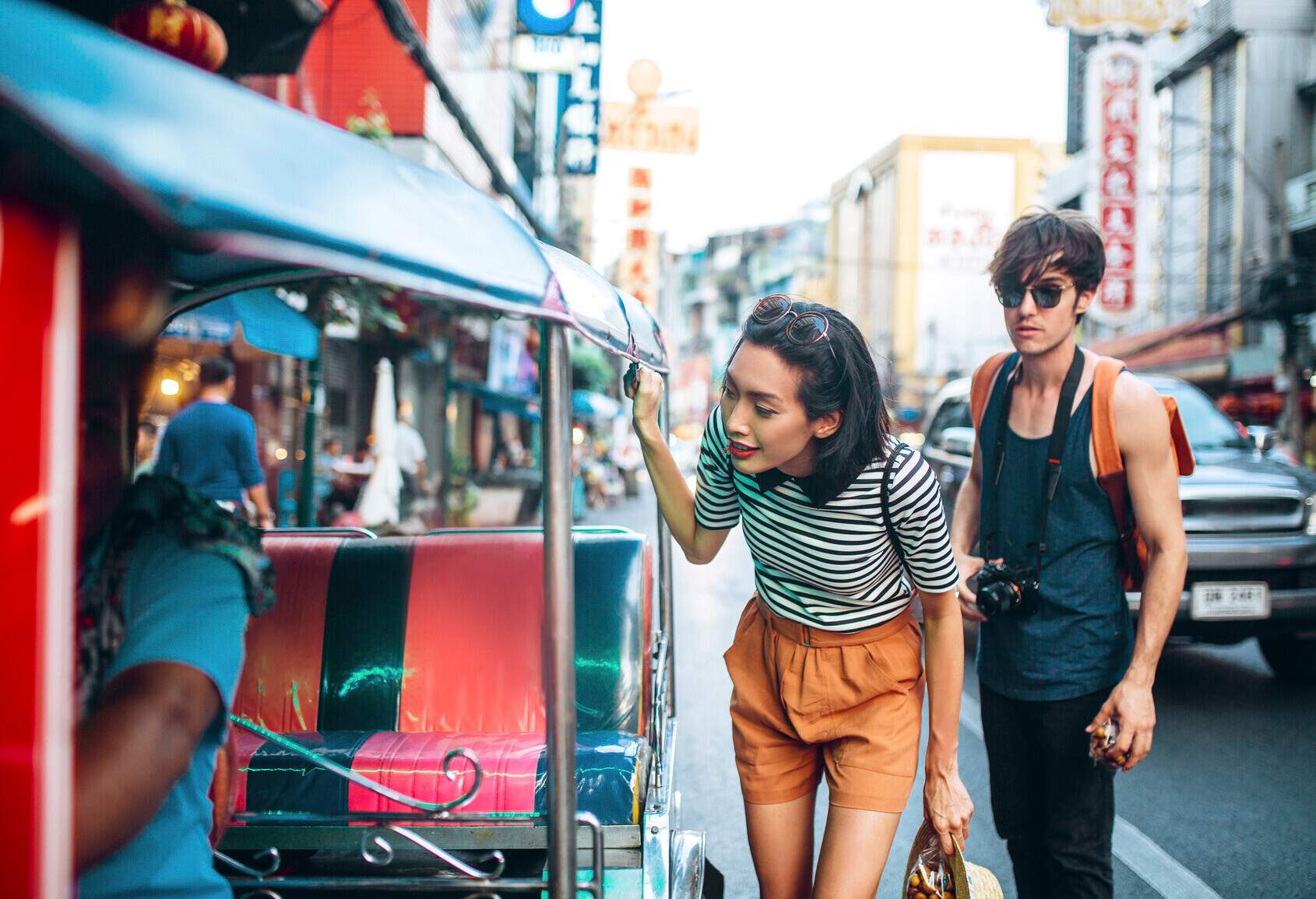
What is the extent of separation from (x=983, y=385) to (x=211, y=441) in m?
4.96

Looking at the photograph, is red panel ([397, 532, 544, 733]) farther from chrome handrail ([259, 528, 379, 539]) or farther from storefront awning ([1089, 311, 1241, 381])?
storefront awning ([1089, 311, 1241, 381])

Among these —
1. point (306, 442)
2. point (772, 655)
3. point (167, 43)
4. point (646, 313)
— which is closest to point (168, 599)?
point (772, 655)

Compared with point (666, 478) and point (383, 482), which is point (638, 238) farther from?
point (666, 478)

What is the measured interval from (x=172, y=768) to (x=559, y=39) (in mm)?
12828

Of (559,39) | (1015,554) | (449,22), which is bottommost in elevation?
(1015,554)

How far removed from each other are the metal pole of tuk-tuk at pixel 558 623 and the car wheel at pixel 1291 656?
18.7 feet

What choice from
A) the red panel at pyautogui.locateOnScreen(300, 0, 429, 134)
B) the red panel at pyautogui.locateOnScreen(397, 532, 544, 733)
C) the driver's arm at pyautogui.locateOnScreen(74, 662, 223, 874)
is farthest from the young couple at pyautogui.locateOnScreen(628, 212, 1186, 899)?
the red panel at pyautogui.locateOnScreen(300, 0, 429, 134)

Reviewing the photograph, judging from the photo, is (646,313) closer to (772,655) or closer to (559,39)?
(772,655)

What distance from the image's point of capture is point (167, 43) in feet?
→ 13.6

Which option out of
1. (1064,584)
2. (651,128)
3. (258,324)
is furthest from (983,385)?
(651,128)

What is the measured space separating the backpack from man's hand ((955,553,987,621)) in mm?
342

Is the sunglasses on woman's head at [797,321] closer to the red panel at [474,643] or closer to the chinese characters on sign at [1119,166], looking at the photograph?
the red panel at [474,643]

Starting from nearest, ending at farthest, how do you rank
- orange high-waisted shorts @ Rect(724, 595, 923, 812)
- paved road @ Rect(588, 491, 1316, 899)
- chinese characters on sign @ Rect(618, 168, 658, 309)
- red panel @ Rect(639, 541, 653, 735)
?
orange high-waisted shorts @ Rect(724, 595, 923, 812) < red panel @ Rect(639, 541, 653, 735) < paved road @ Rect(588, 491, 1316, 899) < chinese characters on sign @ Rect(618, 168, 658, 309)

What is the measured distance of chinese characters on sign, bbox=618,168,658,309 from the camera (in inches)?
860
